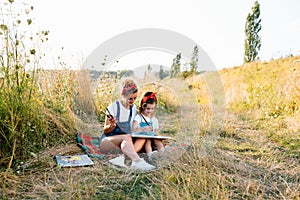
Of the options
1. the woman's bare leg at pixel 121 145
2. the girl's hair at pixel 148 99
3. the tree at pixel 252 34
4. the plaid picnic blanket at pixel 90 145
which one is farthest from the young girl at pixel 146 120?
the tree at pixel 252 34

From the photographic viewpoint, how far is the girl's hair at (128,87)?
2738 mm

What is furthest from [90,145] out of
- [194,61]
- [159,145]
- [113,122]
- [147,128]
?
[194,61]

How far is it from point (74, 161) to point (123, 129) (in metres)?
0.60

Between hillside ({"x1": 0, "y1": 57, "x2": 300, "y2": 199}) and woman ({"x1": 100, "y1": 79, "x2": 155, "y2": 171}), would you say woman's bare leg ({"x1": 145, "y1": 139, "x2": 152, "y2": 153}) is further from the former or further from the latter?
hillside ({"x1": 0, "y1": 57, "x2": 300, "y2": 199})

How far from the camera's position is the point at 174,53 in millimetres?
2758

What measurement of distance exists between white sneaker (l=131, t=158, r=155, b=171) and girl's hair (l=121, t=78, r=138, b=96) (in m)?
0.68

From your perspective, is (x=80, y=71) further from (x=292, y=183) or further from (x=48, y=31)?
(x=292, y=183)

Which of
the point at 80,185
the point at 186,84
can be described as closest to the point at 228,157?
the point at 186,84

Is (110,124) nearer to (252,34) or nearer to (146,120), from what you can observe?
(146,120)

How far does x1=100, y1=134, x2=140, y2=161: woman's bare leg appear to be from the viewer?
2658mm

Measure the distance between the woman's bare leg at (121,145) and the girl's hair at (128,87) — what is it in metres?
0.43

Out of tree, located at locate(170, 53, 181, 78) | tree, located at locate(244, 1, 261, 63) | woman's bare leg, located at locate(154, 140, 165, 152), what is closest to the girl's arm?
woman's bare leg, located at locate(154, 140, 165, 152)

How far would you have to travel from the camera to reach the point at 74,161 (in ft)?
8.84

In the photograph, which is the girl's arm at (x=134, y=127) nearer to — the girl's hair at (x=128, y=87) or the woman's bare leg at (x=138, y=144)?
the woman's bare leg at (x=138, y=144)
